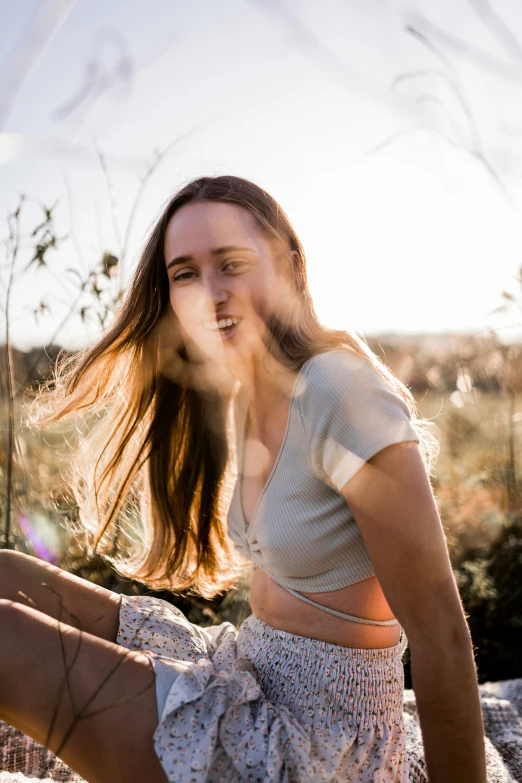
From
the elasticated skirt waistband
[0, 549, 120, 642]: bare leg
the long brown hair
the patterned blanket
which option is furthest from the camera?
the long brown hair

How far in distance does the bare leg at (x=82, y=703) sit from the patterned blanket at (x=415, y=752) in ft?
1.81

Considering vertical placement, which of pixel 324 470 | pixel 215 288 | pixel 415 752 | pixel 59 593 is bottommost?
pixel 415 752

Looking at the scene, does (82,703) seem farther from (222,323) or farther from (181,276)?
(181,276)

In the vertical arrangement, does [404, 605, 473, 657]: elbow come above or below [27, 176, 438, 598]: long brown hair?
below

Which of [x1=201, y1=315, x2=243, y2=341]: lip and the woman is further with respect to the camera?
[x1=201, y1=315, x2=243, y2=341]: lip

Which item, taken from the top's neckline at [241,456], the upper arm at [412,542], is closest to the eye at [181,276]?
the top's neckline at [241,456]

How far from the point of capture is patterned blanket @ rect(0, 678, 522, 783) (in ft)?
6.03

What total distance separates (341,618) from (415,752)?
2.30ft

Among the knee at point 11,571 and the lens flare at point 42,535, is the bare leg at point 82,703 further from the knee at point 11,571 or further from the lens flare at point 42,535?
the lens flare at point 42,535

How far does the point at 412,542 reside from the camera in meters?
1.23

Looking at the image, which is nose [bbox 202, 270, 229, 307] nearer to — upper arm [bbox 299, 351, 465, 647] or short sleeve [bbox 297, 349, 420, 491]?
short sleeve [bbox 297, 349, 420, 491]

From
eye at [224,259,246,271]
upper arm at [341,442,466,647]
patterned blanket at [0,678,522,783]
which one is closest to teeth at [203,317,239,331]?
eye at [224,259,246,271]

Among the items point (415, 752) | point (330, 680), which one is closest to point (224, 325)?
point (330, 680)

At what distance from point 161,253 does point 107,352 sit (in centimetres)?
35
